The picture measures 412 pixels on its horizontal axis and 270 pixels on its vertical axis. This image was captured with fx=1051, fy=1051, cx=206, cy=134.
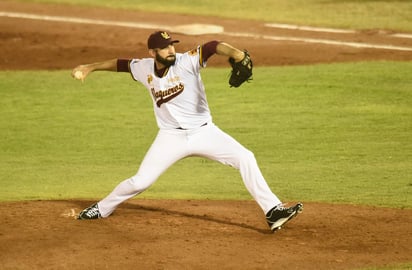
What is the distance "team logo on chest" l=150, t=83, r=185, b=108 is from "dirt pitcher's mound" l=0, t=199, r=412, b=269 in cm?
132

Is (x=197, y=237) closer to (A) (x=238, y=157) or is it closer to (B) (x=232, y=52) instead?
(A) (x=238, y=157)

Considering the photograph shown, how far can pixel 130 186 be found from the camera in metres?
10.5

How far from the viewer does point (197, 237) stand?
1033 centimetres

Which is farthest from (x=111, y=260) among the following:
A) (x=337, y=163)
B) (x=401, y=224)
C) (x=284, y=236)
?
(x=337, y=163)

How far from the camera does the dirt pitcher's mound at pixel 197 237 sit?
31.2ft

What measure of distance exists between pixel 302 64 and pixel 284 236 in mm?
10002

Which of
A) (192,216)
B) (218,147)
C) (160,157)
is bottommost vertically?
(192,216)

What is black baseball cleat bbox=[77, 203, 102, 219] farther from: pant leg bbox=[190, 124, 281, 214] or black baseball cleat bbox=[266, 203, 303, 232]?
black baseball cleat bbox=[266, 203, 303, 232]

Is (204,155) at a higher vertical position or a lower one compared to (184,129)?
lower

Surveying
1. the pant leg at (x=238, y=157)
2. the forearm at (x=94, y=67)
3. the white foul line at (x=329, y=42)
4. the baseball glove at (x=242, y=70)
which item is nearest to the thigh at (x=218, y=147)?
the pant leg at (x=238, y=157)

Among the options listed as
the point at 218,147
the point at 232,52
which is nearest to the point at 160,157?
the point at 218,147

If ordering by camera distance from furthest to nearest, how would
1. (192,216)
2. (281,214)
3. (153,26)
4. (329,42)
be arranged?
(153,26)
(329,42)
(192,216)
(281,214)

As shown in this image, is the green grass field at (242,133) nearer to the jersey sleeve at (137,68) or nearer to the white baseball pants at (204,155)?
the white baseball pants at (204,155)

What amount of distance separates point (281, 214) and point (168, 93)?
1624 millimetres
